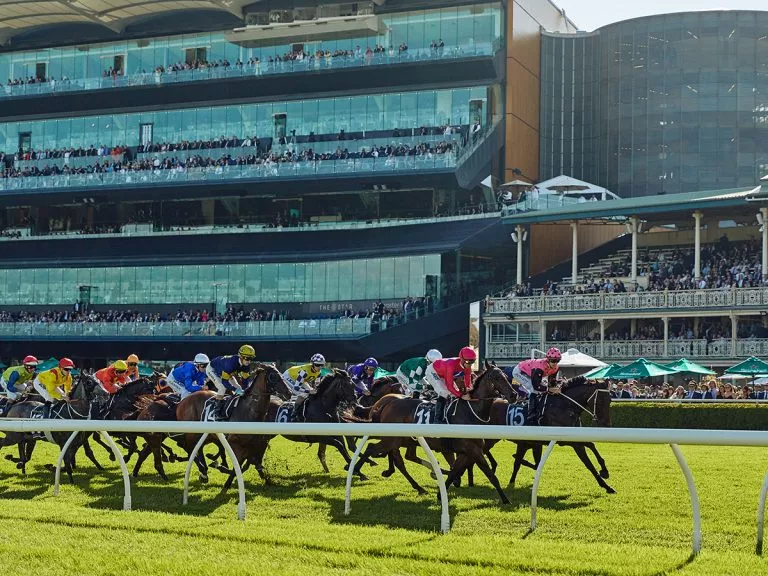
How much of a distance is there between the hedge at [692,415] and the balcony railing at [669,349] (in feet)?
26.5

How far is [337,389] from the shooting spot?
45.4ft

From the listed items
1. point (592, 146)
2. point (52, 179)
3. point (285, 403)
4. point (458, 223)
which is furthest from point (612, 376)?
point (52, 179)

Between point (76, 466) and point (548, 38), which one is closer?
point (76, 466)

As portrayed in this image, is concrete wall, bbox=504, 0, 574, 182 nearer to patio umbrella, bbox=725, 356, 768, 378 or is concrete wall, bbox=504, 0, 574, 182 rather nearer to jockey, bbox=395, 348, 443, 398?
patio umbrella, bbox=725, 356, 768, 378

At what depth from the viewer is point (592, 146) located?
45.1 meters

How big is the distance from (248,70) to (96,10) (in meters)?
7.28

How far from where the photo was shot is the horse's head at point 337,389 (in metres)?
13.8

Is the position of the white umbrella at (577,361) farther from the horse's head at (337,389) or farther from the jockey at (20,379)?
the horse's head at (337,389)

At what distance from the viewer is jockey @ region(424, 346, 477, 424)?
40.0 feet

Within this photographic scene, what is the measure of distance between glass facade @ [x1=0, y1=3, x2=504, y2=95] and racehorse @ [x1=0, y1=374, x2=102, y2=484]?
27.4m

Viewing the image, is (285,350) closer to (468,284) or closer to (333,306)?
(333,306)

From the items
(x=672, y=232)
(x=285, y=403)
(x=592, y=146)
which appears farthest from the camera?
(x=592, y=146)

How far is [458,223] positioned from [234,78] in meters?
10.3

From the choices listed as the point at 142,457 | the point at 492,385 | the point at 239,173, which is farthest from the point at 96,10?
the point at 492,385
